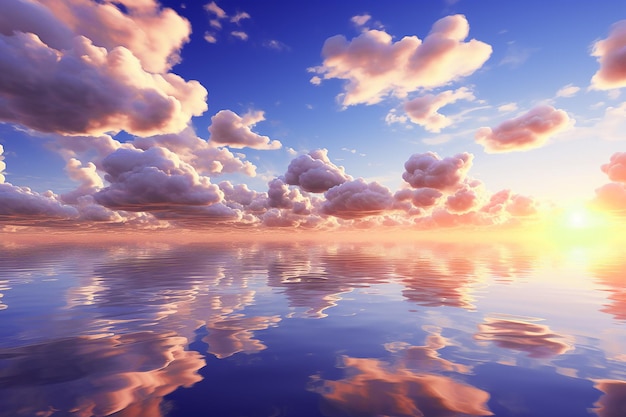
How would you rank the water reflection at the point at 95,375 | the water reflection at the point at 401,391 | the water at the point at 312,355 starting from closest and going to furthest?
the water reflection at the point at 401,391 < the water reflection at the point at 95,375 < the water at the point at 312,355

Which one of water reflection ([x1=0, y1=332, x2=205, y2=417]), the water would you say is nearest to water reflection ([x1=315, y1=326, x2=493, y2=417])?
the water

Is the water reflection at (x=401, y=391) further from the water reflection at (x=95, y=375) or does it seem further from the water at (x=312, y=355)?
the water reflection at (x=95, y=375)

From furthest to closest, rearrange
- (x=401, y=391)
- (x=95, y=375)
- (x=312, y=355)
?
(x=312, y=355)
(x=95, y=375)
(x=401, y=391)

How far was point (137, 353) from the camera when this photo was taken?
927cm

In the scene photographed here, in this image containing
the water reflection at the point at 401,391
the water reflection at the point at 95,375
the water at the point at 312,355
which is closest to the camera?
the water reflection at the point at 401,391

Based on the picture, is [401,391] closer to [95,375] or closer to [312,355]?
[312,355]

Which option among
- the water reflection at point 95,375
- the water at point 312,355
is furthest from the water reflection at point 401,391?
the water reflection at point 95,375

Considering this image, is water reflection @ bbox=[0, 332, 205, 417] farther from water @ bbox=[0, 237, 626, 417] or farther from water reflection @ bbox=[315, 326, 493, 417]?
water reflection @ bbox=[315, 326, 493, 417]

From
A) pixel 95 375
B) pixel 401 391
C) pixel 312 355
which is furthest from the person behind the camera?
pixel 312 355

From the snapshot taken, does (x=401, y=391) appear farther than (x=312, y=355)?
No

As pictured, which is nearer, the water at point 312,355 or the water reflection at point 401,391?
the water reflection at point 401,391

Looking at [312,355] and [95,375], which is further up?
[95,375]

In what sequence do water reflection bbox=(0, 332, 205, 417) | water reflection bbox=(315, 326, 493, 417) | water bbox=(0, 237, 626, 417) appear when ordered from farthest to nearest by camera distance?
water bbox=(0, 237, 626, 417) → water reflection bbox=(0, 332, 205, 417) → water reflection bbox=(315, 326, 493, 417)

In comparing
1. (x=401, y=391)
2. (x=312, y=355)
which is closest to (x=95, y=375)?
(x=312, y=355)
